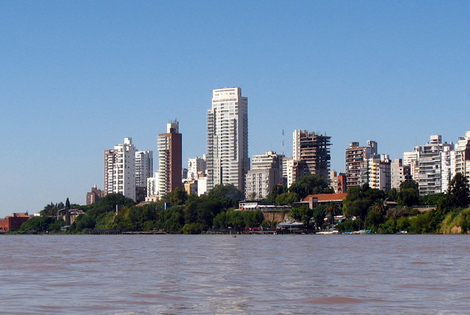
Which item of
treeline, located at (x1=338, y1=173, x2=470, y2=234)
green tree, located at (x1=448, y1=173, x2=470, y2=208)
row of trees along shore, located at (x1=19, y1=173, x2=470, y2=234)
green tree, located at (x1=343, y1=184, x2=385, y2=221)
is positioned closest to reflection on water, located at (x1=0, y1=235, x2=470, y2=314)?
treeline, located at (x1=338, y1=173, x2=470, y2=234)

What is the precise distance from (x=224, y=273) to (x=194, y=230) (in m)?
135

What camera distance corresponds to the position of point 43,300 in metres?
26.8

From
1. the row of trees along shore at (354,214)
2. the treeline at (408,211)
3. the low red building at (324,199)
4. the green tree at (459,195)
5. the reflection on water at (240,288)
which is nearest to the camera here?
the reflection on water at (240,288)

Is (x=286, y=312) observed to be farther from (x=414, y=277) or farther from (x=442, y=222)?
(x=442, y=222)

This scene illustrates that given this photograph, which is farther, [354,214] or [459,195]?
[354,214]

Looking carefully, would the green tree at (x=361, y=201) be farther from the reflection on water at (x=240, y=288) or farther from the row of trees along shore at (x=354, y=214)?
the reflection on water at (x=240, y=288)

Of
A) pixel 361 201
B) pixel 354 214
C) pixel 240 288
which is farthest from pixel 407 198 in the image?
pixel 240 288

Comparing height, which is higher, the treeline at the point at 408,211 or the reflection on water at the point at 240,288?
the treeline at the point at 408,211

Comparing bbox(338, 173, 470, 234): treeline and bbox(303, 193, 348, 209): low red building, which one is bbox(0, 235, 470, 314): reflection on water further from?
bbox(303, 193, 348, 209): low red building

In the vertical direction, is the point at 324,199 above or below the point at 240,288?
above

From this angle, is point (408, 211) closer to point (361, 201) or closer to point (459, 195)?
point (361, 201)

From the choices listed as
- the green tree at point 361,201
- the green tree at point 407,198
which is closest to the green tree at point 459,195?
the green tree at point 407,198

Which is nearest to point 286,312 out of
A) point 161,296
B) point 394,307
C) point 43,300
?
point 394,307

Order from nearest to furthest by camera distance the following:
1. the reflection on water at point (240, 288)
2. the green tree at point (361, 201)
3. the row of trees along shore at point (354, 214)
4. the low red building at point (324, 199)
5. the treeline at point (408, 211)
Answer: the reflection on water at point (240, 288) → the treeline at point (408, 211) → the row of trees along shore at point (354, 214) → the green tree at point (361, 201) → the low red building at point (324, 199)
